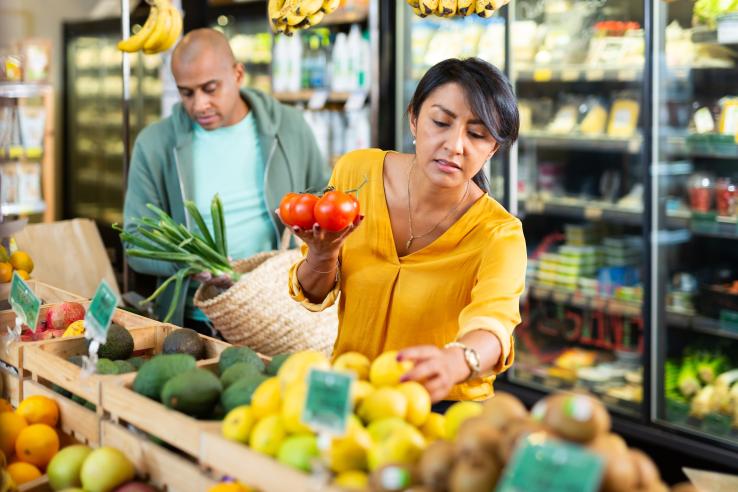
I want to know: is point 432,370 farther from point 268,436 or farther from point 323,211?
point 323,211

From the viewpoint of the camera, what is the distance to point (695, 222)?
147 inches

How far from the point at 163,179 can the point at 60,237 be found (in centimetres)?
53

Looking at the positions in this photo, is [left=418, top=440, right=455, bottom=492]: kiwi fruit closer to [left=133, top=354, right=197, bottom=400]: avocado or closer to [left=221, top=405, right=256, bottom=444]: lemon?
[left=221, top=405, right=256, bottom=444]: lemon

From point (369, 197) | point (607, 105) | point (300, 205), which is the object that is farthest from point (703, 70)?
point (300, 205)

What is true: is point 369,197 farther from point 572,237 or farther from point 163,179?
point 572,237

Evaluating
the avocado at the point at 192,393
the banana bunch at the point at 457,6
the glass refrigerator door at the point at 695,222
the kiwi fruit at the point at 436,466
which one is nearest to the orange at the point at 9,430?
the avocado at the point at 192,393

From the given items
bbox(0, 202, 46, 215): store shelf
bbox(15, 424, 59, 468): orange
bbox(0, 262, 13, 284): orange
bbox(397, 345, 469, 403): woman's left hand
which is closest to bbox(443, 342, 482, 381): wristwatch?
bbox(397, 345, 469, 403): woman's left hand

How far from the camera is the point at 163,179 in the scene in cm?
332

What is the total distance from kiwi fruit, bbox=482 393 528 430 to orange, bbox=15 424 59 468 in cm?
96

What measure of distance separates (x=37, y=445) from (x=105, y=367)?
0.20 meters

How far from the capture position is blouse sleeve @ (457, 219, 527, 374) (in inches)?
70.1

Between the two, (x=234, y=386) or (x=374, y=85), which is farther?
(x=374, y=85)

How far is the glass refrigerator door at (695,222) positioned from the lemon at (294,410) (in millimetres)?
2760

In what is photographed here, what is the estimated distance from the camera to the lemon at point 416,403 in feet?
4.69
